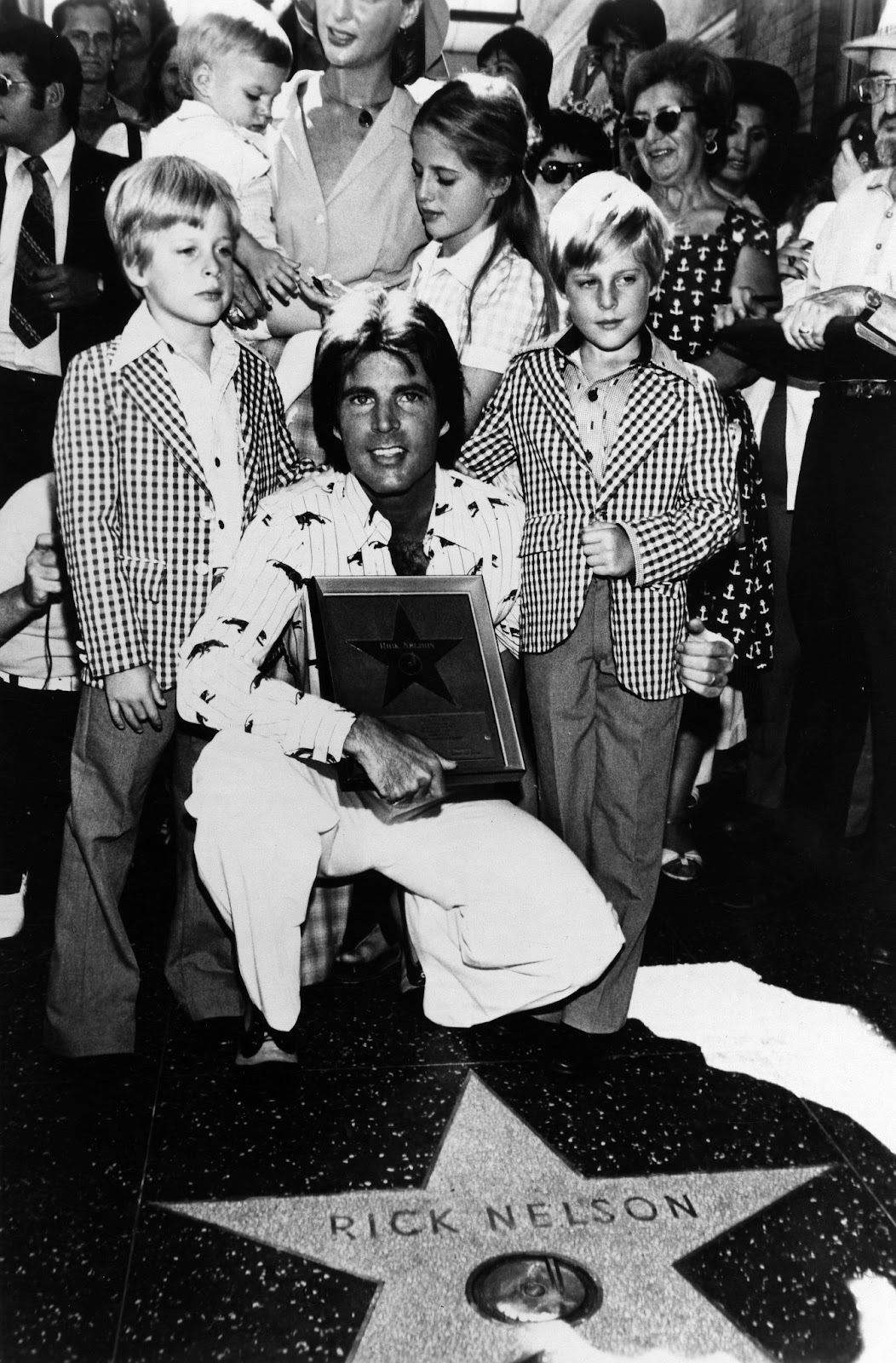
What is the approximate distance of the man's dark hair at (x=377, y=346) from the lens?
2.82m

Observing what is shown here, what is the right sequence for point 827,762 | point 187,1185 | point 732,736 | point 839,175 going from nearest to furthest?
point 187,1185 < point 839,175 < point 827,762 < point 732,736

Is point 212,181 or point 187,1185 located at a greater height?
point 212,181

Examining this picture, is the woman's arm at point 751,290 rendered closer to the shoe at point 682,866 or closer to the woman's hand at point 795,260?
the woman's hand at point 795,260

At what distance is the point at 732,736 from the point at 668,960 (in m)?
1.11

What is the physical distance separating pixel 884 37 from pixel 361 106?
4.35 feet

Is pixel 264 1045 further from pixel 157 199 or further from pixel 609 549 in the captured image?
pixel 157 199

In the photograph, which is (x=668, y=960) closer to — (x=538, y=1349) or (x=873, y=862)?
(x=873, y=862)

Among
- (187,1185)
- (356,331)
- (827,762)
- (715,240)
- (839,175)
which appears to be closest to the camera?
(187,1185)

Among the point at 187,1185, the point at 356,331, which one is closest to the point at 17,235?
the point at 356,331

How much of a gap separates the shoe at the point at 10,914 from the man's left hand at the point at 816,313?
2.49m

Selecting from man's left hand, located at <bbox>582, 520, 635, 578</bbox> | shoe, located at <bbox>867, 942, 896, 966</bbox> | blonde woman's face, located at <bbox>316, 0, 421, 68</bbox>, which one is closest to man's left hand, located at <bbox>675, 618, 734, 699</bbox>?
man's left hand, located at <bbox>582, 520, 635, 578</bbox>

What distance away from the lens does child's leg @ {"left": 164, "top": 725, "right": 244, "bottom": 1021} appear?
3.01m

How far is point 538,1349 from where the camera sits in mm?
2082

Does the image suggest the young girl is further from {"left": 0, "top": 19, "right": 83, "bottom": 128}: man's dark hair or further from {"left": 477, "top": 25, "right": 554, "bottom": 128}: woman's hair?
{"left": 0, "top": 19, "right": 83, "bottom": 128}: man's dark hair
